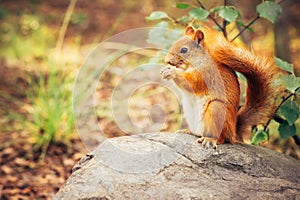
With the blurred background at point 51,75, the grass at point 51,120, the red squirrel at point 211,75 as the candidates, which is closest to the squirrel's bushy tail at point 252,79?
the red squirrel at point 211,75

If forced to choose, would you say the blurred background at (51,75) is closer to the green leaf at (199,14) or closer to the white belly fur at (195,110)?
the green leaf at (199,14)

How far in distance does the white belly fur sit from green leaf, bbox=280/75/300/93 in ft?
1.48

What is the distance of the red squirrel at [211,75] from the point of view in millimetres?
2490

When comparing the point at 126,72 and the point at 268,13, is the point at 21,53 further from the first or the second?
the point at 268,13

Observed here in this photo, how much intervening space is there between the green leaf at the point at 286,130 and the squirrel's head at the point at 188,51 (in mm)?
759

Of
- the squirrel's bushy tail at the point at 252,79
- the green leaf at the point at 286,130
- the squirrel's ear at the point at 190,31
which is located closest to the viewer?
the squirrel's bushy tail at the point at 252,79

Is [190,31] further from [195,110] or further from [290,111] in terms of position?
[290,111]

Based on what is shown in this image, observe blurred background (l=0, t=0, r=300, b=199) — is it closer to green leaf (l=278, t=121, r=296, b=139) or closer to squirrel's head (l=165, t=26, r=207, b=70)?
green leaf (l=278, t=121, r=296, b=139)

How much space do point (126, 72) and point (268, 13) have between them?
8.66 feet

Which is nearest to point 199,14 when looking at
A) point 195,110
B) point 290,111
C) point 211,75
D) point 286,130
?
point 211,75

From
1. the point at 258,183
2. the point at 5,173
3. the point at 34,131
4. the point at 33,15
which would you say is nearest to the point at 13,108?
the point at 34,131

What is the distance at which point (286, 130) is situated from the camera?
9.52 ft

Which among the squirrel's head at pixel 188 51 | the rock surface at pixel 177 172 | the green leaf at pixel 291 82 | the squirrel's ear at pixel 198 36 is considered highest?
the squirrel's ear at pixel 198 36

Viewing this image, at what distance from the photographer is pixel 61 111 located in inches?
161
